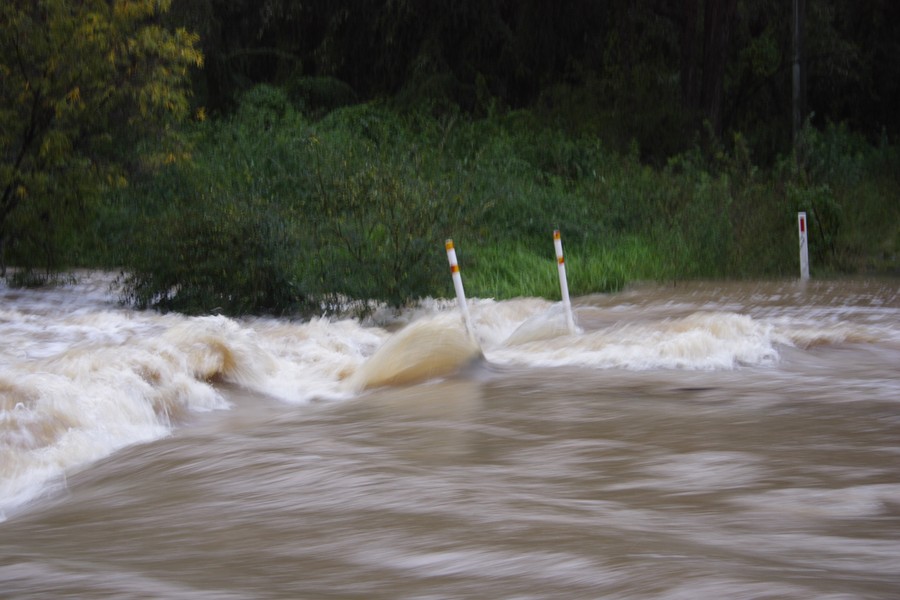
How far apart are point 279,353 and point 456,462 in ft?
15.9

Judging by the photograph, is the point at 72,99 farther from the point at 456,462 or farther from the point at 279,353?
the point at 456,462

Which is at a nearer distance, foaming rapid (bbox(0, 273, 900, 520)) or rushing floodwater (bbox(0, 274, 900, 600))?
rushing floodwater (bbox(0, 274, 900, 600))

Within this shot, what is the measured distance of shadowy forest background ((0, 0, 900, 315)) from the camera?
15172 millimetres

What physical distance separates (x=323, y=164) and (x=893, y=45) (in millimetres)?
19375

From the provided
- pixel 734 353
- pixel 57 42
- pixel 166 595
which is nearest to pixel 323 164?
pixel 57 42

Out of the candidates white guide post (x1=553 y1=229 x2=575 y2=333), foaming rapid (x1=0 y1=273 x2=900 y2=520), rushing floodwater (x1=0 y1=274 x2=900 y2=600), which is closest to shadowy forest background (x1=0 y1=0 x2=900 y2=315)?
foaming rapid (x1=0 y1=273 x2=900 y2=520)

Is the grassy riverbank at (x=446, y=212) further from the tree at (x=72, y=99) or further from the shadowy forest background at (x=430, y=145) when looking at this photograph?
the tree at (x=72, y=99)

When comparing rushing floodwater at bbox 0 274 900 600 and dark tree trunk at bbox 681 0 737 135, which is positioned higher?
dark tree trunk at bbox 681 0 737 135

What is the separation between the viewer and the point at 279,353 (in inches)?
453

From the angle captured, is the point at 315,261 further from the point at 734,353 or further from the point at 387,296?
the point at 734,353

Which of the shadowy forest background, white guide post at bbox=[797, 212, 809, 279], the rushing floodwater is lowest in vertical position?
the rushing floodwater

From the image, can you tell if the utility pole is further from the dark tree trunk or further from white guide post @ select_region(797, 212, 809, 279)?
the dark tree trunk

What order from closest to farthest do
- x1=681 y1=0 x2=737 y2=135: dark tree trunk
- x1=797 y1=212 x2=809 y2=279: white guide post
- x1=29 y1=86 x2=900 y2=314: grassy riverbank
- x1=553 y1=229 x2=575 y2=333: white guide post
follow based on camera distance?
x1=553 y1=229 x2=575 y2=333: white guide post → x1=29 y1=86 x2=900 y2=314: grassy riverbank → x1=797 y1=212 x2=809 y2=279: white guide post → x1=681 y1=0 x2=737 y2=135: dark tree trunk

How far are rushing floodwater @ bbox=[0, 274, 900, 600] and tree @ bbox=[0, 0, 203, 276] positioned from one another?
404 centimetres
